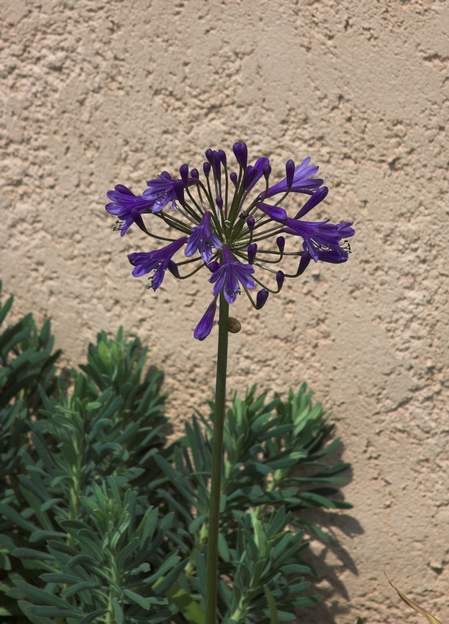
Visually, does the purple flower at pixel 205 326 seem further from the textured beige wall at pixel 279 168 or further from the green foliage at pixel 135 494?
the textured beige wall at pixel 279 168

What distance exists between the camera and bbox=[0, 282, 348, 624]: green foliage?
1604mm

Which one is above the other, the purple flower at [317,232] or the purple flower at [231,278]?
the purple flower at [317,232]

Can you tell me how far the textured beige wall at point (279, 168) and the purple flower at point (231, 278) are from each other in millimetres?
757

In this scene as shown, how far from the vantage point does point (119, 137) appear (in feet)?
6.42

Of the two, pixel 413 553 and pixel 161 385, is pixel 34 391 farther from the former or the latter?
pixel 413 553

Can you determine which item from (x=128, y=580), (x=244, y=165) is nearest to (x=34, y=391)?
(x=128, y=580)

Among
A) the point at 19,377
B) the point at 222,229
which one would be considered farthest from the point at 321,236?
the point at 19,377

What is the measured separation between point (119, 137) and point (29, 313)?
1.36 feet

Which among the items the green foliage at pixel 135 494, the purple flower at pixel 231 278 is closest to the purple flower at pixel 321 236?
the purple flower at pixel 231 278

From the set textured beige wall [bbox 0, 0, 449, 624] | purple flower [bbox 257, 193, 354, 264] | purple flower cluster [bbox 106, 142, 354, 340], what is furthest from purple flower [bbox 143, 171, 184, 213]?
textured beige wall [bbox 0, 0, 449, 624]

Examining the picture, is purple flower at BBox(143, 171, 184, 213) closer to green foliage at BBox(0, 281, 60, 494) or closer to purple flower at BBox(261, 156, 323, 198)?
purple flower at BBox(261, 156, 323, 198)

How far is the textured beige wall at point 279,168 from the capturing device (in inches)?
72.7

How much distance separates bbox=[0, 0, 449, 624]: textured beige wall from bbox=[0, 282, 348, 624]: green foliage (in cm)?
9

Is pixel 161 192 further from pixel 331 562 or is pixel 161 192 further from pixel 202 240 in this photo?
pixel 331 562
